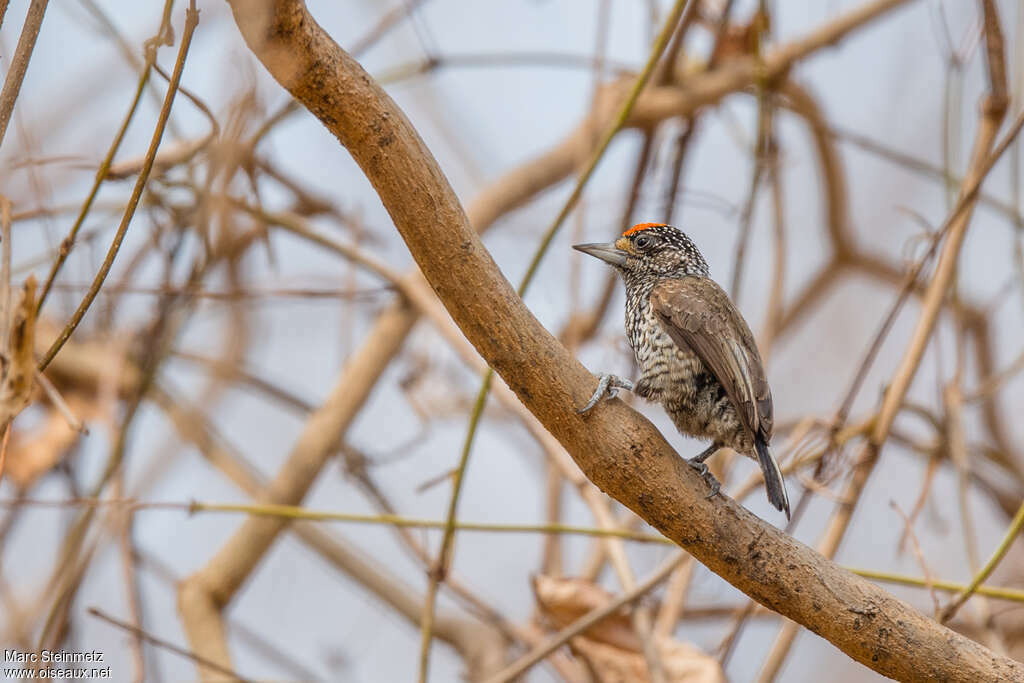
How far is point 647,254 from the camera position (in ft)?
11.3

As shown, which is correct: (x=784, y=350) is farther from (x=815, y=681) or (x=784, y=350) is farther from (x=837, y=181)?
(x=815, y=681)

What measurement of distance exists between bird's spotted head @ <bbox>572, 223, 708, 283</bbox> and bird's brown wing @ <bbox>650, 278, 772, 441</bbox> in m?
0.27

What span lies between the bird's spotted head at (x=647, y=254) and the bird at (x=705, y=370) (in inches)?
7.3

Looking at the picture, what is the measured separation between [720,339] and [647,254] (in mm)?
670

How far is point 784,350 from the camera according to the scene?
21.0 ft

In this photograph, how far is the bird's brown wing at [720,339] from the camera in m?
2.70

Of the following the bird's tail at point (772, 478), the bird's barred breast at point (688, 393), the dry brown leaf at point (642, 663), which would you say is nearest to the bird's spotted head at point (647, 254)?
the bird's barred breast at point (688, 393)

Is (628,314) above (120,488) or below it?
above

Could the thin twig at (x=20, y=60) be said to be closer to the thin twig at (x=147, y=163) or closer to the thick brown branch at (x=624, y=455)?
the thin twig at (x=147, y=163)

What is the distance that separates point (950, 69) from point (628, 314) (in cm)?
150

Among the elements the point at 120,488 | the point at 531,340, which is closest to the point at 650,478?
the point at 531,340

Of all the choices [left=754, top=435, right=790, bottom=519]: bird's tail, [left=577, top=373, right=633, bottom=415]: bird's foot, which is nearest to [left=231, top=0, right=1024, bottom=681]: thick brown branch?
[left=577, top=373, right=633, bottom=415]: bird's foot

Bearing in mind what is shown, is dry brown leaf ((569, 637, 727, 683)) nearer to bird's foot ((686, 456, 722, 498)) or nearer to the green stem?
the green stem

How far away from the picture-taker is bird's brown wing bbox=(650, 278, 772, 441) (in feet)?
8.87
